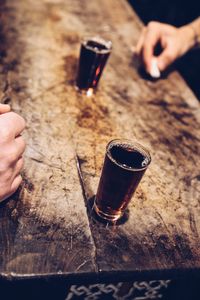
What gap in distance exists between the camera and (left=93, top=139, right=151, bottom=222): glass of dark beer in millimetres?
1014

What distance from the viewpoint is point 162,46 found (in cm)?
217

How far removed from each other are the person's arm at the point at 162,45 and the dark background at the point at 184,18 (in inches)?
63.8

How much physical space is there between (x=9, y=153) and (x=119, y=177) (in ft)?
1.35

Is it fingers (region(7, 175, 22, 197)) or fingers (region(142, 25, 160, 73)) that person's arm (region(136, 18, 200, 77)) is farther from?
fingers (region(7, 175, 22, 197))

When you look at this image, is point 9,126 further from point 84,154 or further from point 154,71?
point 154,71

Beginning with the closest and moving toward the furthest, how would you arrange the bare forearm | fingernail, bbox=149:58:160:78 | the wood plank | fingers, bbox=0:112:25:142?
the wood plank < fingers, bbox=0:112:25:142 < fingernail, bbox=149:58:160:78 < the bare forearm

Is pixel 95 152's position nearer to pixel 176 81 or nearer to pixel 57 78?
pixel 57 78

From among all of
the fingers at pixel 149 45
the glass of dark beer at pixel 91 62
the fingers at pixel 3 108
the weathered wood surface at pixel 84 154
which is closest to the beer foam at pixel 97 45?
the glass of dark beer at pixel 91 62

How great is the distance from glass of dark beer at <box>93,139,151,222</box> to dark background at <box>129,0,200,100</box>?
2.95 m

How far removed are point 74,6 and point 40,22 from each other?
1.92 ft

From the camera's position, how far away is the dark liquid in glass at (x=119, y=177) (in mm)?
1011

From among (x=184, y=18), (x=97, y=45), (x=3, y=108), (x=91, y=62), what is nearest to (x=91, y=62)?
(x=91, y=62)

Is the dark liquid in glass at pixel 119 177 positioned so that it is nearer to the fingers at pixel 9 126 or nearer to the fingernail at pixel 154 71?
the fingers at pixel 9 126

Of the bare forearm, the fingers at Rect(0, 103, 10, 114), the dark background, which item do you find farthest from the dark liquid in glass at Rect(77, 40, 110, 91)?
the dark background
